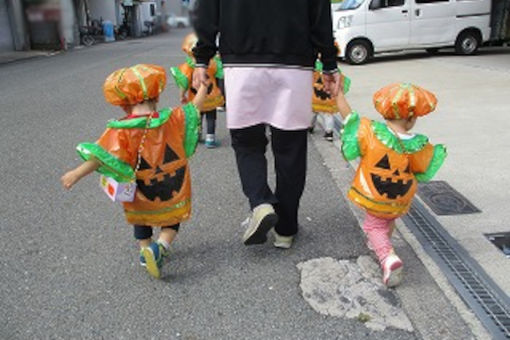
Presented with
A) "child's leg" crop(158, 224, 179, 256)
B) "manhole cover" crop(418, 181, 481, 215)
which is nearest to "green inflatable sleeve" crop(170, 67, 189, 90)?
"child's leg" crop(158, 224, 179, 256)

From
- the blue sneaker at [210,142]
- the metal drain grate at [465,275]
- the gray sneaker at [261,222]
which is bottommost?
the blue sneaker at [210,142]

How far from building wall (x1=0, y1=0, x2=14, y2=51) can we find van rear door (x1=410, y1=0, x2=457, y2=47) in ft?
53.5

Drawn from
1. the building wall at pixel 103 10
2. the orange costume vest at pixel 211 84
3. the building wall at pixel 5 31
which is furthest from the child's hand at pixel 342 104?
the building wall at pixel 103 10

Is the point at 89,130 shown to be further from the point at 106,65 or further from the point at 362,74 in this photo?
the point at 106,65

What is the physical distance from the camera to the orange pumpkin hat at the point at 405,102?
240 cm

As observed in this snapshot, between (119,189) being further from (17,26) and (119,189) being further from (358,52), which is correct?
(17,26)

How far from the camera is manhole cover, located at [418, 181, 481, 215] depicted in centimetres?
324

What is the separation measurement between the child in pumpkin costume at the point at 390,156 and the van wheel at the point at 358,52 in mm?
9651

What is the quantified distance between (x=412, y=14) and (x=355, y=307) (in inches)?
426

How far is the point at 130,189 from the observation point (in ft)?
7.63

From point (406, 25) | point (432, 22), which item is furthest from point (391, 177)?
point (432, 22)

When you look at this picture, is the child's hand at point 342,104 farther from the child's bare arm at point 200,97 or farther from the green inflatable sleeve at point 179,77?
the green inflatable sleeve at point 179,77

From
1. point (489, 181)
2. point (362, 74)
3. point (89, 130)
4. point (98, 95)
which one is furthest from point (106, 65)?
point (489, 181)

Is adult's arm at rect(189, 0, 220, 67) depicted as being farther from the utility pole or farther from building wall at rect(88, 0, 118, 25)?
building wall at rect(88, 0, 118, 25)
